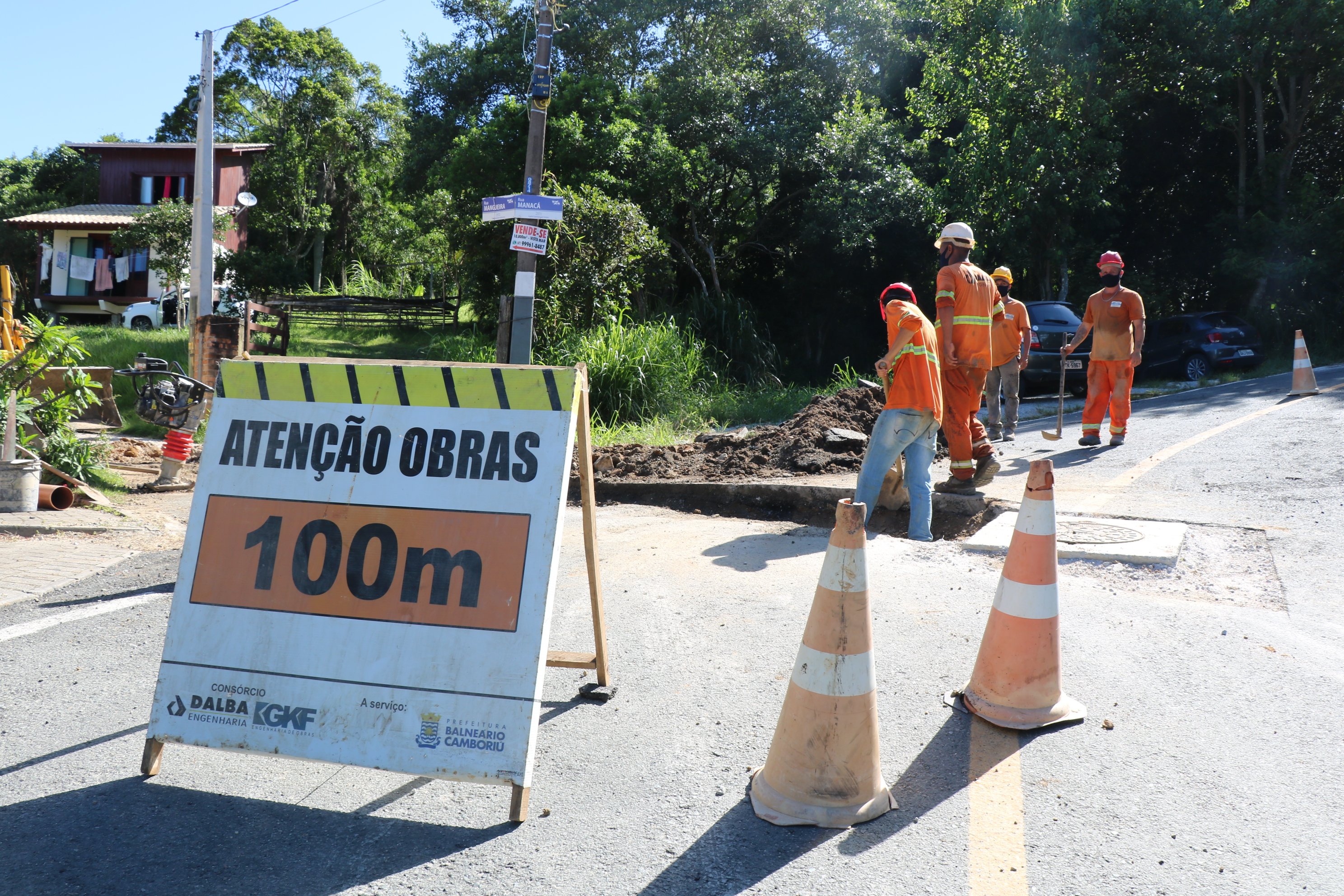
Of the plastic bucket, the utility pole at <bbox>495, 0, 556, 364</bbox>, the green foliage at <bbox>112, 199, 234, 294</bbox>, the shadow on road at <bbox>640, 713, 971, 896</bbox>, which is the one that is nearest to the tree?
the green foliage at <bbox>112, 199, 234, 294</bbox>

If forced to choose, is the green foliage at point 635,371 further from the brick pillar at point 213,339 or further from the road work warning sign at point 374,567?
the road work warning sign at point 374,567

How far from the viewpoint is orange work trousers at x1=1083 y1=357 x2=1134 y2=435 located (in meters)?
10.2

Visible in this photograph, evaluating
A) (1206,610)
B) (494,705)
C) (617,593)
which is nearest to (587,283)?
(617,593)

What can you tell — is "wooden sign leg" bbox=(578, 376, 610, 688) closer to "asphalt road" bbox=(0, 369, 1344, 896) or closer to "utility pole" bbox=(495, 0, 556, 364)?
"asphalt road" bbox=(0, 369, 1344, 896)

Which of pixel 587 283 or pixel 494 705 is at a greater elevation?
pixel 587 283

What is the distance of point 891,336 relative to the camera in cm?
675

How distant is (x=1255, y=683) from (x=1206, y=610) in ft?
3.31

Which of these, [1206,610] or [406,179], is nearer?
[1206,610]

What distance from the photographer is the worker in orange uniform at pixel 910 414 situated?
6.61 metres

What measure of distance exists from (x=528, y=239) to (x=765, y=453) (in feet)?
11.3

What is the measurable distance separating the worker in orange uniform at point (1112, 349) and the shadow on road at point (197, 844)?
8.94 metres

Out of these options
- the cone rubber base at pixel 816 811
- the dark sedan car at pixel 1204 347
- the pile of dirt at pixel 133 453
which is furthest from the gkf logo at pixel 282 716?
the dark sedan car at pixel 1204 347

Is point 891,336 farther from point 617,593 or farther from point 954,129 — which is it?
point 954,129

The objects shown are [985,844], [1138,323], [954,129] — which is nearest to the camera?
[985,844]
